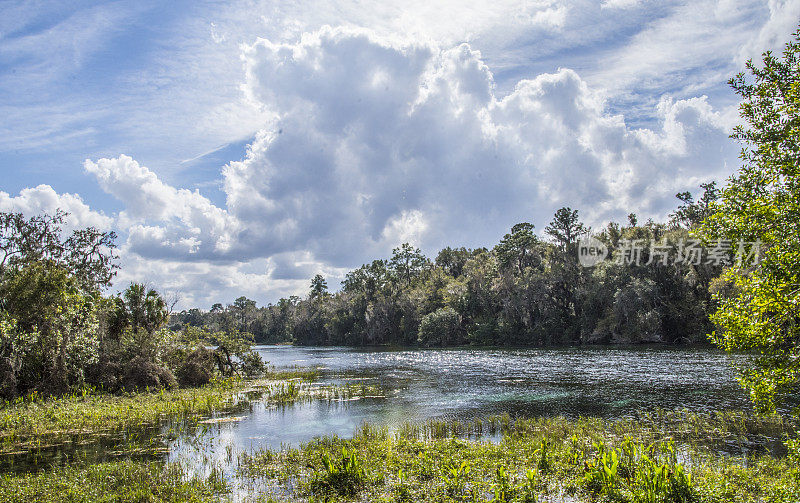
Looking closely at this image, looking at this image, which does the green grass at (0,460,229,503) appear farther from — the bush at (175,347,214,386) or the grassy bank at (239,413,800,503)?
the bush at (175,347,214,386)

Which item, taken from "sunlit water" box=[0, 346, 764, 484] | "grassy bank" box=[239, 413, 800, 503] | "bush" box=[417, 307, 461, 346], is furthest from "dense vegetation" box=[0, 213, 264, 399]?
"bush" box=[417, 307, 461, 346]

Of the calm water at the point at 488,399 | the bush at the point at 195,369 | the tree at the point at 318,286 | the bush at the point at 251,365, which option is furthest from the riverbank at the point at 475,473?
the tree at the point at 318,286

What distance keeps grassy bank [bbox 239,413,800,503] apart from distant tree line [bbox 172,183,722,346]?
31.7 metres

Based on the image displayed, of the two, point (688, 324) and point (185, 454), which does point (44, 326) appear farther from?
point (688, 324)

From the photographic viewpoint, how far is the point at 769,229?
29.0ft

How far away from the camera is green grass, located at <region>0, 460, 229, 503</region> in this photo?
34.5ft

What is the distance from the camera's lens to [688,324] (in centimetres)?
6378

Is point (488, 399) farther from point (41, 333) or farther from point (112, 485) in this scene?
point (41, 333)

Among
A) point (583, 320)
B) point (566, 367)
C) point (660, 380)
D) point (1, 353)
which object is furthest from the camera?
point (583, 320)

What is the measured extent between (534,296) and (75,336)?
6794cm

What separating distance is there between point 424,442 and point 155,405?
15.1 metres

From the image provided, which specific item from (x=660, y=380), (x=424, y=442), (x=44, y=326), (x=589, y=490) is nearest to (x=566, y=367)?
(x=660, y=380)

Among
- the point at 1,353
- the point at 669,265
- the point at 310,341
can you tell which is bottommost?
the point at 310,341

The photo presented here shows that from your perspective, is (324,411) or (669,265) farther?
(669,265)
